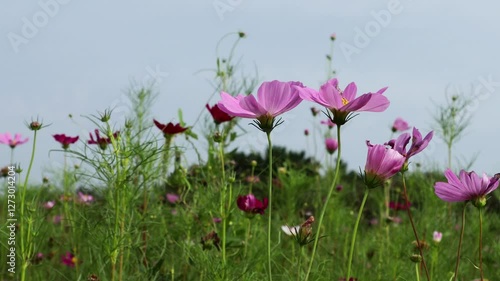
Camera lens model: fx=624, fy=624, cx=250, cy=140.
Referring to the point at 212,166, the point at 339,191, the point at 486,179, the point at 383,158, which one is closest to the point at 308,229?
the point at 383,158

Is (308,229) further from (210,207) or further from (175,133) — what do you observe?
(175,133)

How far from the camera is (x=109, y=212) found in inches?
72.2

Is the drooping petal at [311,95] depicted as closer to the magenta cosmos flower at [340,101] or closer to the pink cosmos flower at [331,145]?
the magenta cosmos flower at [340,101]

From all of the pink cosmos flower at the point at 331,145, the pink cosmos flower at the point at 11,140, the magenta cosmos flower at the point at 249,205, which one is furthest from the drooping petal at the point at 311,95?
the pink cosmos flower at the point at 331,145

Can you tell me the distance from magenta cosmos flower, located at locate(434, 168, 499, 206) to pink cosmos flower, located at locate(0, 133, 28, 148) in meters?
1.99

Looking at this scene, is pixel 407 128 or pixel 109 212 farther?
pixel 407 128

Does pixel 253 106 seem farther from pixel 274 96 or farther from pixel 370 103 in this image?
pixel 370 103

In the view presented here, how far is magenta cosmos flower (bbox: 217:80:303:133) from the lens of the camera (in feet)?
3.41

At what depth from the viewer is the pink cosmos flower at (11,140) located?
2705mm

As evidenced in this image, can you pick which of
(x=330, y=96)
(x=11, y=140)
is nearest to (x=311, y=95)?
(x=330, y=96)

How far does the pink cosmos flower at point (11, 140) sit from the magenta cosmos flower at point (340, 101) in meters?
2.03

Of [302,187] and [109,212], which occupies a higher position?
[302,187]

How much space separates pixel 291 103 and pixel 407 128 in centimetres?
313

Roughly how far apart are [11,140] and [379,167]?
2.11 metres
